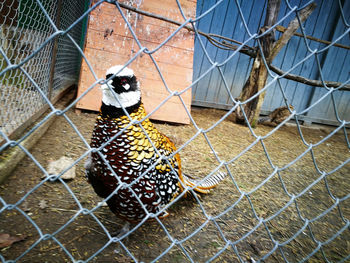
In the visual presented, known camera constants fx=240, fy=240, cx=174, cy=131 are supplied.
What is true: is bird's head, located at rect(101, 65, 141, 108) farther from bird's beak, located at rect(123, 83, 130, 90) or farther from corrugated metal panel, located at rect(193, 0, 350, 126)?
corrugated metal panel, located at rect(193, 0, 350, 126)

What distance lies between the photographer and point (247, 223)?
85.4 inches

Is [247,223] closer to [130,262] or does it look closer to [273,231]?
[273,231]

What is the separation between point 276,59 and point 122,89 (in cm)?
522

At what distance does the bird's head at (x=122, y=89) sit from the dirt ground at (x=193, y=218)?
Result: 0.65 meters

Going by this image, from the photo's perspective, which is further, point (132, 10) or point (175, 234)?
point (132, 10)

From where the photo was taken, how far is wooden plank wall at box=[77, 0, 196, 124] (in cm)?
368

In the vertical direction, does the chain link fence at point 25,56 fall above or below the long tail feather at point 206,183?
above

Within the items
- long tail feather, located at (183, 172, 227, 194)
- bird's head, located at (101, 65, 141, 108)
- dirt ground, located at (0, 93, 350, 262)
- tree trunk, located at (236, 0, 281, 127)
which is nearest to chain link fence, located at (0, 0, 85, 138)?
dirt ground, located at (0, 93, 350, 262)

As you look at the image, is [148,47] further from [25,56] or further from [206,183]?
[206,183]

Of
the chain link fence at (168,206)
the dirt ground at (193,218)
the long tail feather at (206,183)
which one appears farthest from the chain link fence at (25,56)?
the long tail feather at (206,183)

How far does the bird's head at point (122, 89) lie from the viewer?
151 cm

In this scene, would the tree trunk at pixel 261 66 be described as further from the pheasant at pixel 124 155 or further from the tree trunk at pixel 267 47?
the pheasant at pixel 124 155

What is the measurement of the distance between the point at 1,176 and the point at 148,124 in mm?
1298

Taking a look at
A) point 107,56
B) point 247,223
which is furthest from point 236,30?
point 247,223
